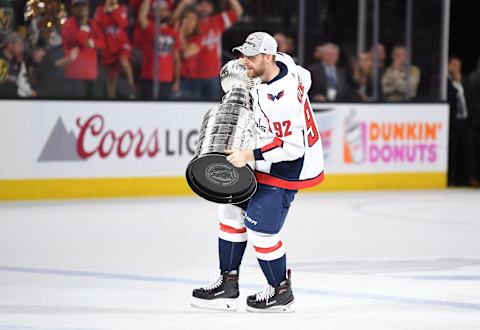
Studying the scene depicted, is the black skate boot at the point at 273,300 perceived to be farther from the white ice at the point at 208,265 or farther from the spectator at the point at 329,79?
the spectator at the point at 329,79

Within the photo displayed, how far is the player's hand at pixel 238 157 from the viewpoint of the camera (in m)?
6.42

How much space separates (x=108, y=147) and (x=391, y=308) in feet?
24.5

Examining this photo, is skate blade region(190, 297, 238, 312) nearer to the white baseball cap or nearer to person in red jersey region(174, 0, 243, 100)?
the white baseball cap

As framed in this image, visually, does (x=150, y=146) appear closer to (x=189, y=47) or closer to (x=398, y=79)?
(x=189, y=47)

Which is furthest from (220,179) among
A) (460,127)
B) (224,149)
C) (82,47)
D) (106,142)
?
(460,127)

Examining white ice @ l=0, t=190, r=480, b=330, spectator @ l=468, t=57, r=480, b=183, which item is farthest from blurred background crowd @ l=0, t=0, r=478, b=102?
white ice @ l=0, t=190, r=480, b=330

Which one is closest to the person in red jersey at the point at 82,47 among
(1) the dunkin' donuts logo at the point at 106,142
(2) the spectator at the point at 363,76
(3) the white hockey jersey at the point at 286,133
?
(1) the dunkin' donuts logo at the point at 106,142

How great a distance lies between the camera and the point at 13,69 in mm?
13391

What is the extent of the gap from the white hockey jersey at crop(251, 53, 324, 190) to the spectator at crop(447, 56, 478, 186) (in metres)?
10.4

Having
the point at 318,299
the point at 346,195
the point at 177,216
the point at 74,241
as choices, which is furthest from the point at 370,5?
the point at 318,299

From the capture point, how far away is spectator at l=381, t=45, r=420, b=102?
16.4 m

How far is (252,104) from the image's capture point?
6676 mm

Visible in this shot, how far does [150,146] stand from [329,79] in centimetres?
277

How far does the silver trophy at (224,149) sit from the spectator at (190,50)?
315 inches
